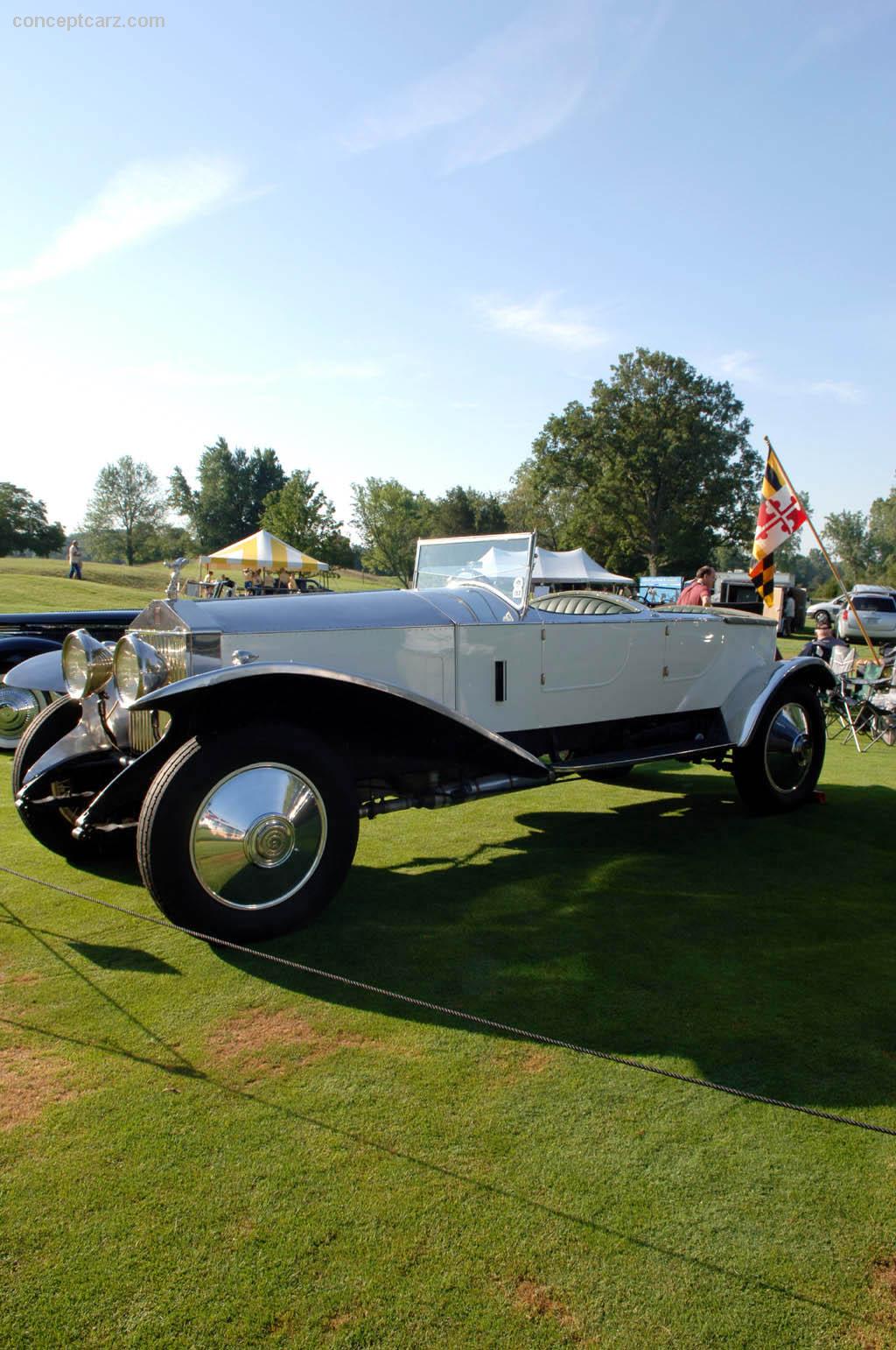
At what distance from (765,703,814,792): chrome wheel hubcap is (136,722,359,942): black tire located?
337cm

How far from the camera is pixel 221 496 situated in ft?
275

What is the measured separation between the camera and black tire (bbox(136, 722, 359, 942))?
10.4 feet

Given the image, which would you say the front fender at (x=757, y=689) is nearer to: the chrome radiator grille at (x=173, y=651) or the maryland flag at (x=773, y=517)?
the maryland flag at (x=773, y=517)

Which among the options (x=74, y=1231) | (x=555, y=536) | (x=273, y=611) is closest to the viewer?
(x=74, y=1231)

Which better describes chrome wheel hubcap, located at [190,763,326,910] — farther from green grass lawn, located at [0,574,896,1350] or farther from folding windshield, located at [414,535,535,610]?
folding windshield, located at [414,535,535,610]

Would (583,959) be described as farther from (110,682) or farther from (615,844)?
(110,682)

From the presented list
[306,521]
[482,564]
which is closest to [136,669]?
[482,564]

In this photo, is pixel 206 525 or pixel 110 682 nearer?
pixel 110 682

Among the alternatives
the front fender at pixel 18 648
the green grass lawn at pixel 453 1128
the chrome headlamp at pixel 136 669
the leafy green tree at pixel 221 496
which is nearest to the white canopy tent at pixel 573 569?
the front fender at pixel 18 648

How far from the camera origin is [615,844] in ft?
16.6

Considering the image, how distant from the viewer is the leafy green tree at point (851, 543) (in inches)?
3169

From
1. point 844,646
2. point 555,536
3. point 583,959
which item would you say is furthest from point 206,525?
point 583,959

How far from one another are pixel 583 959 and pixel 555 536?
62727 millimetres

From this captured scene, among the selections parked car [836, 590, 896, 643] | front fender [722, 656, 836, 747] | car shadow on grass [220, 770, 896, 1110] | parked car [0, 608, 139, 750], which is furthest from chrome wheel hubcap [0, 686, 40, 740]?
parked car [836, 590, 896, 643]
